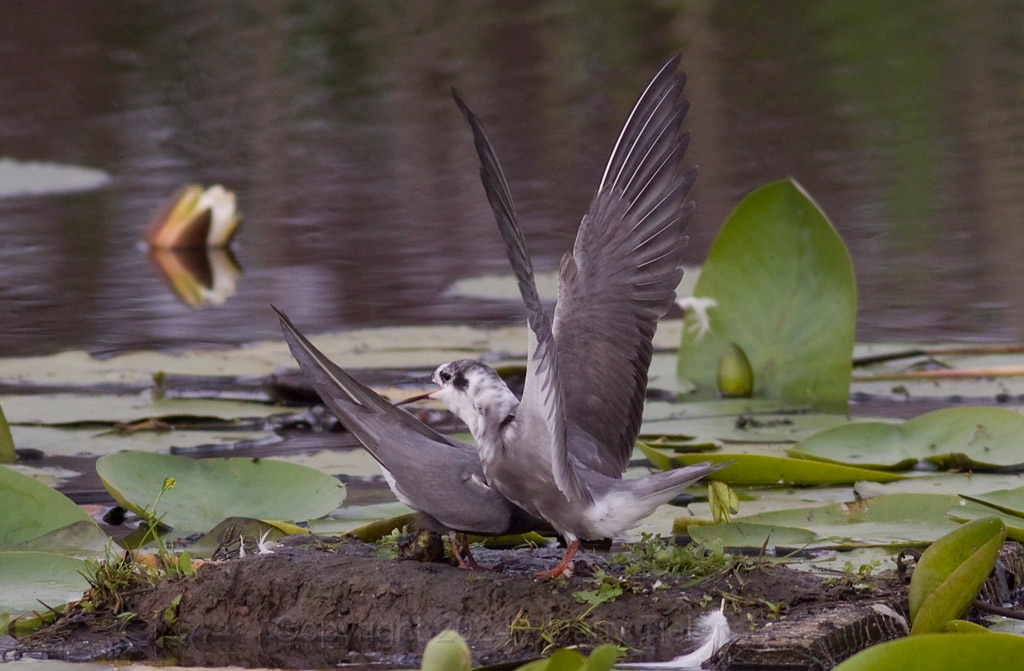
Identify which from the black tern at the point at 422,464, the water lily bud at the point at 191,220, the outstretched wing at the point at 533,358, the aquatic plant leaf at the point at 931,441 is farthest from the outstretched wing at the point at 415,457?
the water lily bud at the point at 191,220

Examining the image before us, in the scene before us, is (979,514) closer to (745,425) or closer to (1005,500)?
(1005,500)

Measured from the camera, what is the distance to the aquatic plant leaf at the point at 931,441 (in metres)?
3.88

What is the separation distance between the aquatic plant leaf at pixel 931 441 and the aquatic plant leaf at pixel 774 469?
11cm

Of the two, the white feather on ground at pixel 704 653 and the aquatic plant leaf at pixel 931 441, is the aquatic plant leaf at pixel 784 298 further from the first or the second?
the white feather on ground at pixel 704 653

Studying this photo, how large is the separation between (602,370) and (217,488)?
3.34ft

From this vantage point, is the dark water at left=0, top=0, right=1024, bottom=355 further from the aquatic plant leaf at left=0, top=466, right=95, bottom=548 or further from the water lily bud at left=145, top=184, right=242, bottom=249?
the aquatic plant leaf at left=0, top=466, right=95, bottom=548

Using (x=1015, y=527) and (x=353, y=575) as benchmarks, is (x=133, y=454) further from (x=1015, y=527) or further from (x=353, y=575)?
(x=1015, y=527)

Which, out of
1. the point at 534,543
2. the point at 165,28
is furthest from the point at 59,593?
the point at 165,28

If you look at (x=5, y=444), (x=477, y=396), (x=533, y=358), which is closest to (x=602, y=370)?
(x=477, y=396)

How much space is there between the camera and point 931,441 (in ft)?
12.9

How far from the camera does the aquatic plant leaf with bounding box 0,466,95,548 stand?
3.44m

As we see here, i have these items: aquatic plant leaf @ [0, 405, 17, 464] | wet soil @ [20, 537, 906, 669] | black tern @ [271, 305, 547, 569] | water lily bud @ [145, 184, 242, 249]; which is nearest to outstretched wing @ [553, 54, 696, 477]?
black tern @ [271, 305, 547, 569]

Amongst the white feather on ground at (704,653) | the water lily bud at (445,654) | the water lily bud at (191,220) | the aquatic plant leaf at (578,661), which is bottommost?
the white feather on ground at (704,653)

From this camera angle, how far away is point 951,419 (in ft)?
13.0
